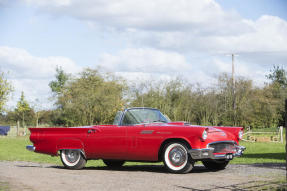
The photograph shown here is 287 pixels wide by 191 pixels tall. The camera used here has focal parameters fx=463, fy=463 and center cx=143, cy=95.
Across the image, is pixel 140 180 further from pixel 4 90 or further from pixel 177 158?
pixel 4 90

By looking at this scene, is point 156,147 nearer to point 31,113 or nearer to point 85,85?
point 85,85

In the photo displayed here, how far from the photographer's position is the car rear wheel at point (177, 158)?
31.8 ft

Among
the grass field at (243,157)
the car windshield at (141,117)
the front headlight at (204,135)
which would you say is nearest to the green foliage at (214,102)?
the grass field at (243,157)

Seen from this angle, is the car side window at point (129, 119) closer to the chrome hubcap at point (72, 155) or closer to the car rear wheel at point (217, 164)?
the chrome hubcap at point (72, 155)

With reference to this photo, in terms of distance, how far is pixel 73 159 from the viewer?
11.3 m

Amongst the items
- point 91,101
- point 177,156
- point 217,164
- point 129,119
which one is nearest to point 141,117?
point 129,119

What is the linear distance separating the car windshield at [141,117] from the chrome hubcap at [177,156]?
4.36 feet

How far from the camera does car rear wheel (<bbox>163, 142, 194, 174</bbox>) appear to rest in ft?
31.8

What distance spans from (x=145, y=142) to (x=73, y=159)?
2.13 metres

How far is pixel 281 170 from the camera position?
32.9 feet

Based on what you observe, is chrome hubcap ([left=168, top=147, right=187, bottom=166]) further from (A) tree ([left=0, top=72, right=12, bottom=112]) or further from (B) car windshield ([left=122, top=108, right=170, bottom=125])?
(A) tree ([left=0, top=72, right=12, bottom=112])

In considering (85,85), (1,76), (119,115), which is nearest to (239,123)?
(85,85)

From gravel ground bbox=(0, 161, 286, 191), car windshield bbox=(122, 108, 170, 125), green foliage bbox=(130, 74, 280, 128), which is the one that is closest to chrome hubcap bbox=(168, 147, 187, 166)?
gravel ground bbox=(0, 161, 286, 191)

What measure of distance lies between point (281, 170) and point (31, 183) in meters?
5.29
